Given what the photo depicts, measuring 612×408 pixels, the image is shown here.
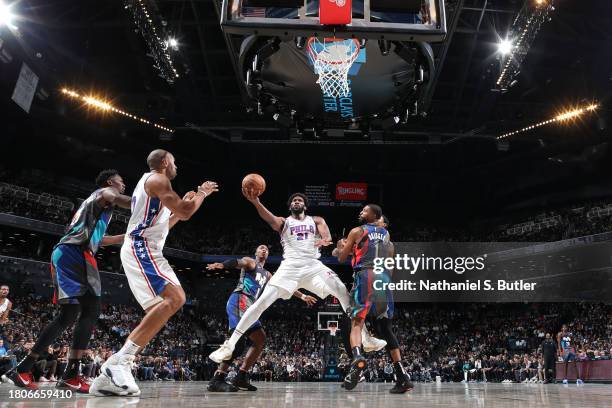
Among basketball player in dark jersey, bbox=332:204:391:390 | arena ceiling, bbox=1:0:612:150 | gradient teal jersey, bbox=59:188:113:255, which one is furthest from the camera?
arena ceiling, bbox=1:0:612:150

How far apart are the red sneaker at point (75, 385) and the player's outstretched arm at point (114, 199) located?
59.4 inches

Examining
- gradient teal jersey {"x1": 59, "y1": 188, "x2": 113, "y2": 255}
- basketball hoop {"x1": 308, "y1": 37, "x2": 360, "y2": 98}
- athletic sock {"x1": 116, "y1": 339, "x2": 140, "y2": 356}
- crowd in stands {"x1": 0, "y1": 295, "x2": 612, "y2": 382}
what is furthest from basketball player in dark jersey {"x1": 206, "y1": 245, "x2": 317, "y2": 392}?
crowd in stands {"x1": 0, "y1": 295, "x2": 612, "y2": 382}

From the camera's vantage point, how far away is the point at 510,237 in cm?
2494

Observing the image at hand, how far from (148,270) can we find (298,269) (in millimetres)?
1858

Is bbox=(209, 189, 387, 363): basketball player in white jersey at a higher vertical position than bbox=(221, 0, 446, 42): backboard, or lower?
lower

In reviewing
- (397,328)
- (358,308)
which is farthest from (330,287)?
(397,328)

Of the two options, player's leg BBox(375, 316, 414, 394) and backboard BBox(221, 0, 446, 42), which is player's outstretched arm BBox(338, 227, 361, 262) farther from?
backboard BBox(221, 0, 446, 42)

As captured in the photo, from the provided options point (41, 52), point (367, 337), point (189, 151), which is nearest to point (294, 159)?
point (189, 151)

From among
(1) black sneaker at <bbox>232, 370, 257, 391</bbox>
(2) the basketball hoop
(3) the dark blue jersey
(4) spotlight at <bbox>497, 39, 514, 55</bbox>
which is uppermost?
(4) spotlight at <bbox>497, 39, 514, 55</bbox>

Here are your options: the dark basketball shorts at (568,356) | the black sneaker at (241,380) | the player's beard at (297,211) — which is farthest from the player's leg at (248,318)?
the dark basketball shorts at (568,356)

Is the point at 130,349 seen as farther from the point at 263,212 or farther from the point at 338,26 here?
the point at 338,26

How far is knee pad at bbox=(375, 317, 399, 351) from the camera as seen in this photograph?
17.8 ft

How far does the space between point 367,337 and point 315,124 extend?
5.37 meters

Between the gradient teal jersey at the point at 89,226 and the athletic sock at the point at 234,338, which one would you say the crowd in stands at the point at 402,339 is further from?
the gradient teal jersey at the point at 89,226
